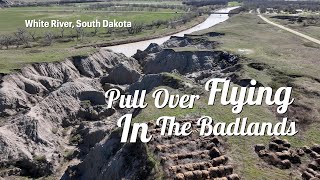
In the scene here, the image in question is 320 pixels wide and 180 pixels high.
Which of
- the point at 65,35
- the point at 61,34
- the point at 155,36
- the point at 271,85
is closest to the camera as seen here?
the point at 271,85

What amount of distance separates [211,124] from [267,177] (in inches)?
319

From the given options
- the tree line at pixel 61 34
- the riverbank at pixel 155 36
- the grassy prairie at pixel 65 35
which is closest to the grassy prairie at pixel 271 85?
the grassy prairie at pixel 65 35

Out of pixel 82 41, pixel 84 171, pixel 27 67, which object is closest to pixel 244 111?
pixel 84 171

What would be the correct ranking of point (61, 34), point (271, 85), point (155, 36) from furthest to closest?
Answer: point (61, 34) → point (155, 36) → point (271, 85)

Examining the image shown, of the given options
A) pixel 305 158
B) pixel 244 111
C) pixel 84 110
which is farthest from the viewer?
pixel 84 110

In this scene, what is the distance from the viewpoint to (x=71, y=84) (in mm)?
53250

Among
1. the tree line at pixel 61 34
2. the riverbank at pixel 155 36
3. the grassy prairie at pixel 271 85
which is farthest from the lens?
the riverbank at pixel 155 36

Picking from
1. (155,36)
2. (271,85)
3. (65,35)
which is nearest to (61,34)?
(65,35)

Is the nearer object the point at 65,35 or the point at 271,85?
the point at 271,85

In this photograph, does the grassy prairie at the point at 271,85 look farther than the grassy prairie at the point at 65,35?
No

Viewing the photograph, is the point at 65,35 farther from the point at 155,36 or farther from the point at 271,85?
the point at 271,85

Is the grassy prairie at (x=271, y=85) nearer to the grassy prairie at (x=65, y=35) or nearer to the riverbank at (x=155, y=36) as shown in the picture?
the grassy prairie at (x=65, y=35)

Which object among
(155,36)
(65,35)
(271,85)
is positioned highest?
(271,85)

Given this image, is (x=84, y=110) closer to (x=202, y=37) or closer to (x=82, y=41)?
(x=202, y=37)
